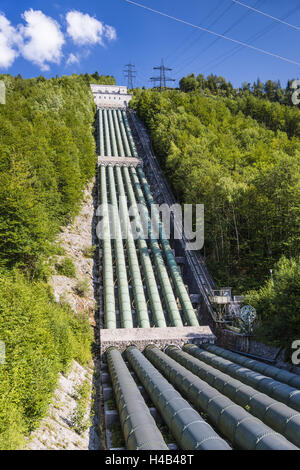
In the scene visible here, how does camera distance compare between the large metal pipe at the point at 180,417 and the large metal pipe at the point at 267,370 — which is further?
the large metal pipe at the point at 267,370

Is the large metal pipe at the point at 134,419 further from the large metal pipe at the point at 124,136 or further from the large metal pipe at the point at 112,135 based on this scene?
the large metal pipe at the point at 124,136

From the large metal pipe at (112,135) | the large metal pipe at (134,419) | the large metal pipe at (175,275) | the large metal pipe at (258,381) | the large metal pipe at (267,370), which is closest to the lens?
the large metal pipe at (134,419)

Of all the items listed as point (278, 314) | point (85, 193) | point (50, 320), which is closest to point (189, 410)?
point (50, 320)

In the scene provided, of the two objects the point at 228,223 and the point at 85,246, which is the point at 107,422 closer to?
the point at 85,246

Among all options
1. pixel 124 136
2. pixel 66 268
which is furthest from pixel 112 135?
pixel 66 268

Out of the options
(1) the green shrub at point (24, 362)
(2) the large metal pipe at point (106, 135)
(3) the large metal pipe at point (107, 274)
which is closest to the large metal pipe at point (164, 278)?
(3) the large metal pipe at point (107, 274)

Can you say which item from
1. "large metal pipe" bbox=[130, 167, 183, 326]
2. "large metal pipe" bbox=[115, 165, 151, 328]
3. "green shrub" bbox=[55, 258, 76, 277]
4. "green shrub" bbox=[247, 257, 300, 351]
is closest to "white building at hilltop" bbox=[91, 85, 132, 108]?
"large metal pipe" bbox=[130, 167, 183, 326]

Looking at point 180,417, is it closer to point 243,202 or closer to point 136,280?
point 136,280

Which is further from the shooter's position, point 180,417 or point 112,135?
point 112,135
